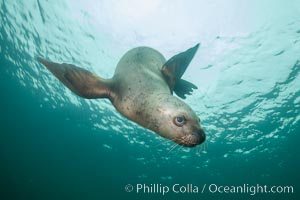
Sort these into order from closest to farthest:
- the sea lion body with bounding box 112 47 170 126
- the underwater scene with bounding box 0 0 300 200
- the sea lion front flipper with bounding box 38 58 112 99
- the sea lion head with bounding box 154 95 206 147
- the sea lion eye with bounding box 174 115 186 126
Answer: the sea lion head with bounding box 154 95 206 147, the sea lion eye with bounding box 174 115 186 126, the sea lion body with bounding box 112 47 170 126, the sea lion front flipper with bounding box 38 58 112 99, the underwater scene with bounding box 0 0 300 200

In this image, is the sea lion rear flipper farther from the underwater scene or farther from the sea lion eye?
the sea lion eye

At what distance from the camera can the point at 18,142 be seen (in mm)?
35938

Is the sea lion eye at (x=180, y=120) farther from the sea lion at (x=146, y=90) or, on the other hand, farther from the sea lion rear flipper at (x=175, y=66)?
the sea lion rear flipper at (x=175, y=66)

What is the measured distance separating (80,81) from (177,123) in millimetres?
1578

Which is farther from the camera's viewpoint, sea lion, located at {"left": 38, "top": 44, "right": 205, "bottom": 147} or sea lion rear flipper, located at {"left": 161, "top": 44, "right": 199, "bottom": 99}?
sea lion rear flipper, located at {"left": 161, "top": 44, "right": 199, "bottom": 99}

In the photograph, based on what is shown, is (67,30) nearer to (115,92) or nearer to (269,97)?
(115,92)

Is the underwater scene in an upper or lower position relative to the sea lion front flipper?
upper

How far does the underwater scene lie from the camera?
9703 millimetres

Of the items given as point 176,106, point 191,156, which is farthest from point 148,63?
point 191,156

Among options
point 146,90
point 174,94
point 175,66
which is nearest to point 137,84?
point 146,90

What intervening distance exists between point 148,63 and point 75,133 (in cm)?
2166

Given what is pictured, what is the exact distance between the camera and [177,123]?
3270 millimetres

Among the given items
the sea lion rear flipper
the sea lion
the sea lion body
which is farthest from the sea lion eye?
the sea lion rear flipper

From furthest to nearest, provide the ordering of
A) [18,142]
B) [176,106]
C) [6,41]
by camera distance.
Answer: [18,142]
[6,41]
[176,106]
